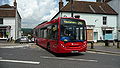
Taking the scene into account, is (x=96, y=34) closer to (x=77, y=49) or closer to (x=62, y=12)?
(x=62, y=12)

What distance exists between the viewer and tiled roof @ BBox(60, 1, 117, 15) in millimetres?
33575

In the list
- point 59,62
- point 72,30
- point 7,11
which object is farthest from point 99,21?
point 59,62

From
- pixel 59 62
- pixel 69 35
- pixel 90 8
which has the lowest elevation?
pixel 59 62

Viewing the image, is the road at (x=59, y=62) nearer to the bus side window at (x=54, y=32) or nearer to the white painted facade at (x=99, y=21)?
the bus side window at (x=54, y=32)

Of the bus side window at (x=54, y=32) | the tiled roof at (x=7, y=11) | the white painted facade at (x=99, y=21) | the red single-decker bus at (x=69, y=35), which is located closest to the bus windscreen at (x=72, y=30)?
the red single-decker bus at (x=69, y=35)

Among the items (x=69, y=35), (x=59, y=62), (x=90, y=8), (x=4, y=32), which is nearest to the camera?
(x=59, y=62)

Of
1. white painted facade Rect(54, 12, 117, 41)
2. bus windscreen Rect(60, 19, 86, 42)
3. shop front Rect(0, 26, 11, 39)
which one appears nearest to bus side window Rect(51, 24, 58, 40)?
bus windscreen Rect(60, 19, 86, 42)

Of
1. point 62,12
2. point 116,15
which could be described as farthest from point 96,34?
point 62,12

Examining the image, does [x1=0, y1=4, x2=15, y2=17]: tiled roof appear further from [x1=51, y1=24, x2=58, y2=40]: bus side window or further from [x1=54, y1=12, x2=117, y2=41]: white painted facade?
[x1=51, y1=24, x2=58, y2=40]: bus side window

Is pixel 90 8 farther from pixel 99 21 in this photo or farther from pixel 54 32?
pixel 54 32

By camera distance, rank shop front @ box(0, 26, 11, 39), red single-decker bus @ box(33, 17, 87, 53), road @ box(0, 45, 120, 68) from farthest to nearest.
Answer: shop front @ box(0, 26, 11, 39) → red single-decker bus @ box(33, 17, 87, 53) → road @ box(0, 45, 120, 68)

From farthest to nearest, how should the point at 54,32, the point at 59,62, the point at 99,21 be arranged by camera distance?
the point at 99,21
the point at 54,32
the point at 59,62

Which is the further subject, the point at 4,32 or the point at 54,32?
the point at 4,32

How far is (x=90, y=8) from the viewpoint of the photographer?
1390 inches
